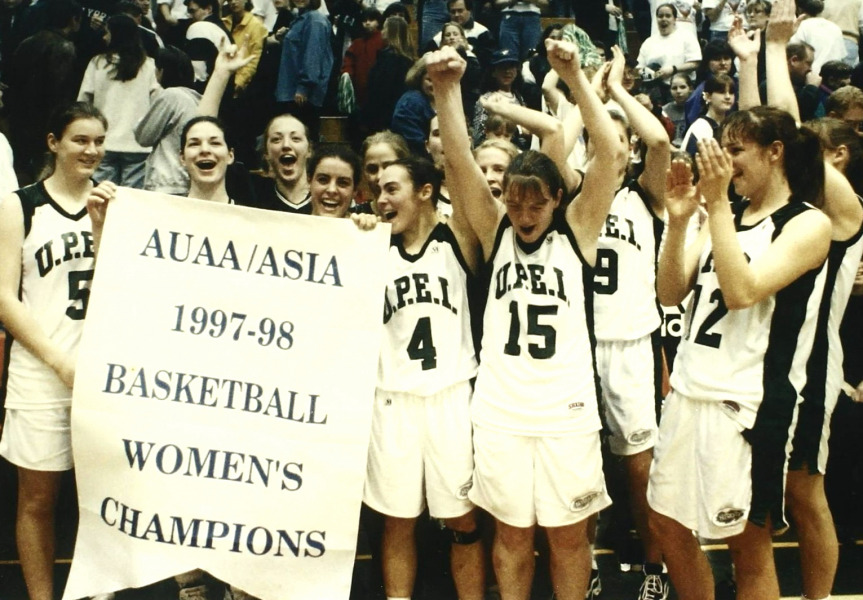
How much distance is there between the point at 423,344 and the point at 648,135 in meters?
1.14

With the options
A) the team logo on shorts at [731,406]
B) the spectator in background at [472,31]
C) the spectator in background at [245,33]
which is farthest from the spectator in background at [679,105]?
the team logo on shorts at [731,406]

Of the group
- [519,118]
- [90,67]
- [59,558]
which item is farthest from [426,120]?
[59,558]

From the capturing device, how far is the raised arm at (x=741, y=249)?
2852mm

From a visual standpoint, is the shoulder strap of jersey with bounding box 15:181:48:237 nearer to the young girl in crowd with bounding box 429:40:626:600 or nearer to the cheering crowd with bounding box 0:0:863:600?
the cheering crowd with bounding box 0:0:863:600

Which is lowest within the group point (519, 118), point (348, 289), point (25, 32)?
point (348, 289)

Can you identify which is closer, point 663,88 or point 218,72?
point 218,72

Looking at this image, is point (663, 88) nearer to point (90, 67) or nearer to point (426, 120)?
point (426, 120)

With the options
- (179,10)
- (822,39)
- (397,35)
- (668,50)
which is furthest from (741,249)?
(179,10)

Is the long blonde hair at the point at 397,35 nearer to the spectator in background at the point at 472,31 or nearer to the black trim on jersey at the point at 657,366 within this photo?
the spectator in background at the point at 472,31

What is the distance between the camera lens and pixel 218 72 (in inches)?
161

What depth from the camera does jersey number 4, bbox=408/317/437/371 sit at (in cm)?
335

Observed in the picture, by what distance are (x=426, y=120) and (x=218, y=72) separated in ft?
7.91

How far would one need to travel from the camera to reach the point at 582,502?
325 cm

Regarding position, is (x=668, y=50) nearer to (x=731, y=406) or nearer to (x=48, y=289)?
(x=731, y=406)
